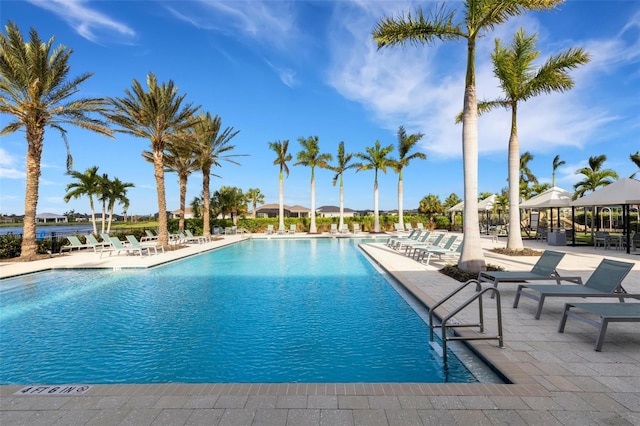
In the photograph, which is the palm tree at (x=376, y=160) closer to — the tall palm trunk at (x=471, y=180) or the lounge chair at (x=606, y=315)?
the tall palm trunk at (x=471, y=180)

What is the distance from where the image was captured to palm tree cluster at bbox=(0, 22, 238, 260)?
1322 cm

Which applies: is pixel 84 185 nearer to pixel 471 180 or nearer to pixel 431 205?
pixel 471 180

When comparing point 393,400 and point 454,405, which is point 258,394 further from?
point 454,405

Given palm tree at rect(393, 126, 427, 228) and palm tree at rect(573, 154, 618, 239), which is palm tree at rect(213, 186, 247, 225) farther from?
palm tree at rect(573, 154, 618, 239)

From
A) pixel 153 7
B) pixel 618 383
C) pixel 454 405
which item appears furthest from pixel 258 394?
pixel 153 7

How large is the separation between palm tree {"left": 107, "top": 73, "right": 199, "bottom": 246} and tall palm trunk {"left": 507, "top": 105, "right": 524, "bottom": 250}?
16.0 meters

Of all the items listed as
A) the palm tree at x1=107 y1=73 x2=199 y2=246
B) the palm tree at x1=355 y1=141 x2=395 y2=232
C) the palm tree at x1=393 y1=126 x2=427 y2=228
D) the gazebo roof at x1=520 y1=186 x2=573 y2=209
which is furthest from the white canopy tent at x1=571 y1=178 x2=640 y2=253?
the palm tree at x1=107 y1=73 x2=199 y2=246

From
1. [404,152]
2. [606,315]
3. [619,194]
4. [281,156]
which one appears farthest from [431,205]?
[606,315]

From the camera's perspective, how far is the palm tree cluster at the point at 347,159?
101 feet

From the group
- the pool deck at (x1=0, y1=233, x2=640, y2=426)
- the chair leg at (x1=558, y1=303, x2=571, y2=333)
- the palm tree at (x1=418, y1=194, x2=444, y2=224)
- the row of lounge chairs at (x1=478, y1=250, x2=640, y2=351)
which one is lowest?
the pool deck at (x1=0, y1=233, x2=640, y2=426)

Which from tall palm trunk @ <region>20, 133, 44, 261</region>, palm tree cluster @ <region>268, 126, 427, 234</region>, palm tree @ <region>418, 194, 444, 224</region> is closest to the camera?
tall palm trunk @ <region>20, 133, 44, 261</region>

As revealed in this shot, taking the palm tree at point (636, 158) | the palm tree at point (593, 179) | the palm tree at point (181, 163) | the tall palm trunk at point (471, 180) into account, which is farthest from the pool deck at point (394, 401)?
the palm tree at point (636, 158)

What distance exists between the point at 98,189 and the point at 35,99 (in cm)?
1686

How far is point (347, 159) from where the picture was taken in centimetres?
3291
